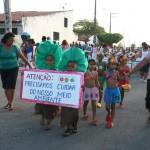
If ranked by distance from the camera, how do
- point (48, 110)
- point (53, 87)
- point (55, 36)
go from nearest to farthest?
point (53, 87)
point (48, 110)
point (55, 36)

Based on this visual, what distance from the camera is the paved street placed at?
5594 mm

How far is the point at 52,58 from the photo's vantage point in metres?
6.62

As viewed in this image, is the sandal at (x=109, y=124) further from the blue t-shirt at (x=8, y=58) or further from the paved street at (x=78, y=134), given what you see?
the blue t-shirt at (x=8, y=58)

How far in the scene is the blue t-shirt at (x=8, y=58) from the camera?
317 inches

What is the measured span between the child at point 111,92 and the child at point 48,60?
3.30ft

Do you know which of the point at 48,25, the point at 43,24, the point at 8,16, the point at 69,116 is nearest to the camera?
the point at 69,116

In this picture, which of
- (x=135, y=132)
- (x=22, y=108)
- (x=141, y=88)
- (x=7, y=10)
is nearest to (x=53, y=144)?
(x=135, y=132)

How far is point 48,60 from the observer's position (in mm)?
6605

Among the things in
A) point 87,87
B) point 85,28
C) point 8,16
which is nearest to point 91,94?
point 87,87

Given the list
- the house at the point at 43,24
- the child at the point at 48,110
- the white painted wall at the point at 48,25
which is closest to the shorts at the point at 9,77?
the child at the point at 48,110

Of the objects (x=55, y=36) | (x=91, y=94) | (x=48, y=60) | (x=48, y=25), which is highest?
(x=48, y=25)

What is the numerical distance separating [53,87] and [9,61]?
211 centimetres

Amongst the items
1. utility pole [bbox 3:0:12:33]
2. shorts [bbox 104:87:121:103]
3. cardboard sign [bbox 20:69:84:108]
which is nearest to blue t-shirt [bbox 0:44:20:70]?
cardboard sign [bbox 20:69:84:108]

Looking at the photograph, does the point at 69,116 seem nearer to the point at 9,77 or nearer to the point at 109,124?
the point at 109,124
